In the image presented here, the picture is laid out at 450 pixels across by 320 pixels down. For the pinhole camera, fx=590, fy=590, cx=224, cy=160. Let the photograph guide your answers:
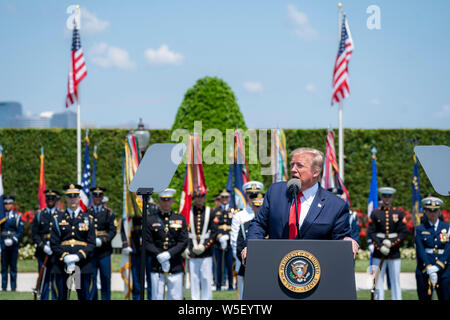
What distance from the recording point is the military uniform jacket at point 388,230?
10500 millimetres

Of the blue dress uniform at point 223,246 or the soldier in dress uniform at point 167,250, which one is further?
the blue dress uniform at point 223,246

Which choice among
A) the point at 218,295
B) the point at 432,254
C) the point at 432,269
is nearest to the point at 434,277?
the point at 432,269

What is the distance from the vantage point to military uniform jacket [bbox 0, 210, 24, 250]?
13.3m

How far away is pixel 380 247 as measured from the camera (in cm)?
1052

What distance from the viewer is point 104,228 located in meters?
10.7

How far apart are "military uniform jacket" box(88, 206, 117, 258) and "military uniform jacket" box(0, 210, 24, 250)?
351 centimetres

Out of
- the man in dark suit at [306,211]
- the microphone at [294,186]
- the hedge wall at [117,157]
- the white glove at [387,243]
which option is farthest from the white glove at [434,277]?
the hedge wall at [117,157]

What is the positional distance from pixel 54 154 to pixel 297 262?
57.9 ft

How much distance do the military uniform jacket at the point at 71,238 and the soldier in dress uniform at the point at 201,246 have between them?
2.19 meters

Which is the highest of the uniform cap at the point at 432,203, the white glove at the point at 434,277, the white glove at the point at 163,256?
the uniform cap at the point at 432,203

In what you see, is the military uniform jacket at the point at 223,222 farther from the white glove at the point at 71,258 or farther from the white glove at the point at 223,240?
the white glove at the point at 71,258

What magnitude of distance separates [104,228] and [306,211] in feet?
23.0

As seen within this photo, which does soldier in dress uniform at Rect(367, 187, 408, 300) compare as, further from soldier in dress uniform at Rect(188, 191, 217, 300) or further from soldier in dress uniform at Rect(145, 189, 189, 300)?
soldier in dress uniform at Rect(145, 189, 189, 300)

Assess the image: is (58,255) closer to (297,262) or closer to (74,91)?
(297,262)
